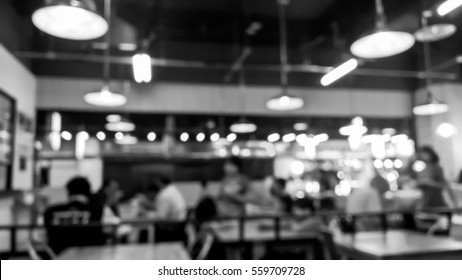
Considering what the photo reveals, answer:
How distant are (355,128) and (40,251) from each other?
521 centimetres

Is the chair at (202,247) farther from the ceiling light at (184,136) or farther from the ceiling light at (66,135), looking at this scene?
the ceiling light at (184,136)

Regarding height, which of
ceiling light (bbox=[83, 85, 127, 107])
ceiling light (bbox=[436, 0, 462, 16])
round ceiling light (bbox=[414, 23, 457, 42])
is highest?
round ceiling light (bbox=[414, 23, 457, 42])

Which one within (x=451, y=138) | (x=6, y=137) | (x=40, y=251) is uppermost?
(x=6, y=137)

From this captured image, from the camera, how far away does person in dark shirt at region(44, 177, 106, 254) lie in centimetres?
303

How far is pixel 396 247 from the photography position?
2531 mm

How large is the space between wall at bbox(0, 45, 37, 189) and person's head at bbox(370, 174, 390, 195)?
3814mm

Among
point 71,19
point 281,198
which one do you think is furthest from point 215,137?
point 71,19

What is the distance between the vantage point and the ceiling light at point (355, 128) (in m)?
6.06

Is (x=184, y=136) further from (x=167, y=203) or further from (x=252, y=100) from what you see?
(x=167, y=203)

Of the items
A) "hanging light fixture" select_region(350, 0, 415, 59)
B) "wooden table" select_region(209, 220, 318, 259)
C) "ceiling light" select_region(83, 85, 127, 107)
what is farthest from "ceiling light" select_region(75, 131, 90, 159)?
"hanging light fixture" select_region(350, 0, 415, 59)

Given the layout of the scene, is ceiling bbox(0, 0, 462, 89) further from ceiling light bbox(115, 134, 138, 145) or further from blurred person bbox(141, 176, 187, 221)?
blurred person bbox(141, 176, 187, 221)

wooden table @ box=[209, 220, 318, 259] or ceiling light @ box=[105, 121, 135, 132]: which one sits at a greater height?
ceiling light @ box=[105, 121, 135, 132]

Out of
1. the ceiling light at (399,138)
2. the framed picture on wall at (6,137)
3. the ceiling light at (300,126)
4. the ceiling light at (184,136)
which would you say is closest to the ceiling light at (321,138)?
the ceiling light at (300,126)
